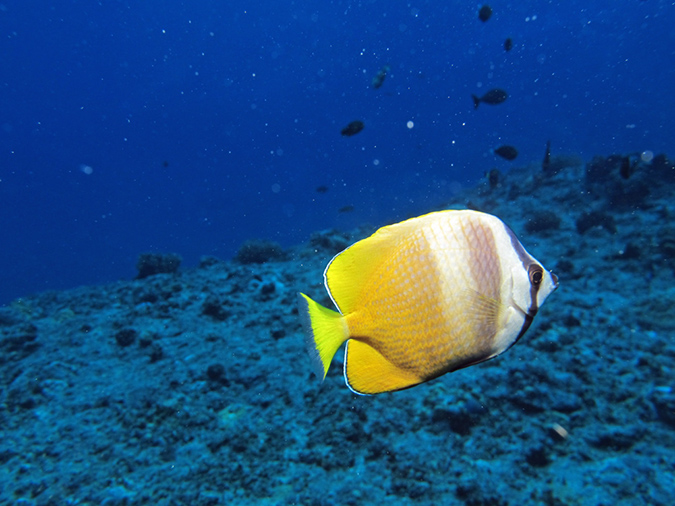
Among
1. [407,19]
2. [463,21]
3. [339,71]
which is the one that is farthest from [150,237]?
[463,21]

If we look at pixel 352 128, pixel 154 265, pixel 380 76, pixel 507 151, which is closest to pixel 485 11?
pixel 380 76

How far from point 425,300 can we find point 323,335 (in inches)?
13.8

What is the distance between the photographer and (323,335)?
106cm

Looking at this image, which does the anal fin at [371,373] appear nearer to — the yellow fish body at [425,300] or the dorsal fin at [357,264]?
the yellow fish body at [425,300]

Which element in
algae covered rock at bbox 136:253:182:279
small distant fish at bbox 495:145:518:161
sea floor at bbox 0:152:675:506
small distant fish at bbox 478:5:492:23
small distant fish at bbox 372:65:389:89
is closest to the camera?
sea floor at bbox 0:152:675:506

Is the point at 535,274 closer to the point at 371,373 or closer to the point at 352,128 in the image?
the point at 371,373

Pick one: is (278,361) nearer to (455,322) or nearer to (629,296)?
(455,322)

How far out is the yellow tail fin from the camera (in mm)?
1061

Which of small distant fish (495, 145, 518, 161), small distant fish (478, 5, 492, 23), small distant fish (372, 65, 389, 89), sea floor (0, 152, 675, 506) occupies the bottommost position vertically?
sea floor (0, 152, 675, 506)

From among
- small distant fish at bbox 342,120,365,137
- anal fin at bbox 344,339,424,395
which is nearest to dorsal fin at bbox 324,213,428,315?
anal fin at bbox 344,339,424,395

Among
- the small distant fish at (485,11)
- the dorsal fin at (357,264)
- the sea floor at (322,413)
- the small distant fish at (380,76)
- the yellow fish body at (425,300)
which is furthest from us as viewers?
the small distant fish at (380,76)

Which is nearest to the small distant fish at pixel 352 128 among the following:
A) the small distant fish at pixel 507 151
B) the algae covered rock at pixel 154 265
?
the small distant fish at pixel 507 151

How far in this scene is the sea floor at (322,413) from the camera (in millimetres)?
2654

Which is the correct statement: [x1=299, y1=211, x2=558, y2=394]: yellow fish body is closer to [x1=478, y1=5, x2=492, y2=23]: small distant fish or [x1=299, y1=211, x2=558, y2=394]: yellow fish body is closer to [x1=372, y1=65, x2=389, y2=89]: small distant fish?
[x1=372, y1=65, x2=389, y2=89]: small distant fish
